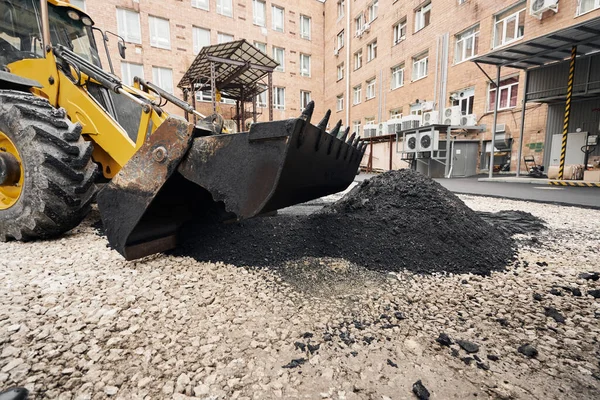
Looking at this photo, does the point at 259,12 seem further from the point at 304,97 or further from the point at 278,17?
the point at 304,97

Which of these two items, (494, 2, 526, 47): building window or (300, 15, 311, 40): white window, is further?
(300, 15, 311, 40): white window

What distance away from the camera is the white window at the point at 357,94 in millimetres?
22167

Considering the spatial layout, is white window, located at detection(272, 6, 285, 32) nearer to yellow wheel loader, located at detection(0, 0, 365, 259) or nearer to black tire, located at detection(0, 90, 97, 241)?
yellow wheel loader, located at detection(0, 0, 365, 259)

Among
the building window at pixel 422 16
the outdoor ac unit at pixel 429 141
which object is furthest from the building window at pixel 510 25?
the outdoor ac unit at pixel 429 141

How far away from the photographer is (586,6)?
9.39 m

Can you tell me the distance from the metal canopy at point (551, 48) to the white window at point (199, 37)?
17.3 metres

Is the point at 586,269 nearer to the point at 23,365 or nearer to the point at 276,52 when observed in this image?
the point at 23,365

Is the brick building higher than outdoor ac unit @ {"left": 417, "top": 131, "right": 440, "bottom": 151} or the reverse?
higher

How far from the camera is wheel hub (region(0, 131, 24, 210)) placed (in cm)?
267

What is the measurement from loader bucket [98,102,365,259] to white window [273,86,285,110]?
22232 mm

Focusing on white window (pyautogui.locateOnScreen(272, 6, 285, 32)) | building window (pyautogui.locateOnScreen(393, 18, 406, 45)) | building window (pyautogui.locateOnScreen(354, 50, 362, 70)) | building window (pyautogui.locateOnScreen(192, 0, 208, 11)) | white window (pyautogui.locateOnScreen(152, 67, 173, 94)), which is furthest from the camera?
white window (pyautogui.locateOnScreen(272, 6, 285, 32))

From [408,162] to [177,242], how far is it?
11708 mm

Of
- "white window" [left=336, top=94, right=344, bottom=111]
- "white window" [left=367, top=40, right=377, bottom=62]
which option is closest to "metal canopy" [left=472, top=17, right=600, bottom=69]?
"white window" [left=367, top=40, right=377, bottom=62]

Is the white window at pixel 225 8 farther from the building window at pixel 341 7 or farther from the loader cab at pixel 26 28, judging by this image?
the loader cab at pixel 26 28
